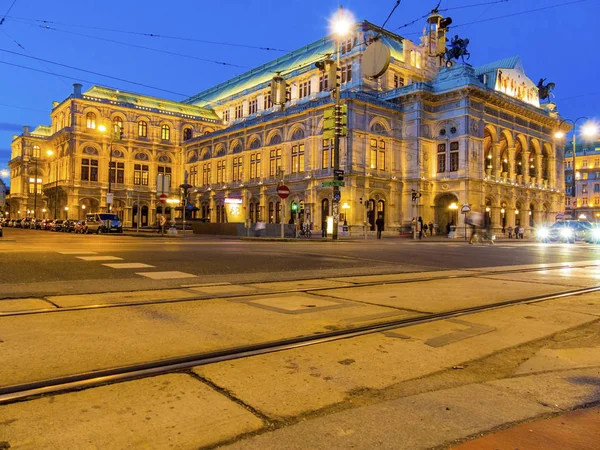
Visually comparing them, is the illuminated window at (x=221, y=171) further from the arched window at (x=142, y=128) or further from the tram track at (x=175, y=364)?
the tram track at (x=175, y=364)

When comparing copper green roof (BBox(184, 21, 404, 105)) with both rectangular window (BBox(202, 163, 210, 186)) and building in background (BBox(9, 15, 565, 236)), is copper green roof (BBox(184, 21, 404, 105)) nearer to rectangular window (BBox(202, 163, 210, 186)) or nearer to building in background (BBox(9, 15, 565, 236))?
building in background (BBox(9, 15, 565, 236))

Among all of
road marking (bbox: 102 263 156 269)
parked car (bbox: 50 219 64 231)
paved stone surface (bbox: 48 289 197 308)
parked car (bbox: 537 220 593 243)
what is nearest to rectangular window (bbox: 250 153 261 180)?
parked car (bbox: 50 219 64 231)

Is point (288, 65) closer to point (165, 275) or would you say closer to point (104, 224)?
point (104, 224)

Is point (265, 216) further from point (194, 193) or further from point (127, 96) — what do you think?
point (127, 96)

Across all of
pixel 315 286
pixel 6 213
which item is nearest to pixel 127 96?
pixel 6 213

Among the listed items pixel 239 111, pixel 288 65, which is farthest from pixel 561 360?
pixel 239 111

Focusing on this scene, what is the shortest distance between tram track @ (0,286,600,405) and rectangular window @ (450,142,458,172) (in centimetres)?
4675

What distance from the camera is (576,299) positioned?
7.64m

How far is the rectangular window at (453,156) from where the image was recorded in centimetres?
4941

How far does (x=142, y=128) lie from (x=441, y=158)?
47485 millimetres

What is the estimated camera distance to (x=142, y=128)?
73.5m

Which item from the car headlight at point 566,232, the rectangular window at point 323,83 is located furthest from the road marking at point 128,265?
the rectangular window at point 323,83

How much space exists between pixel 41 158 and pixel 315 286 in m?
96.6

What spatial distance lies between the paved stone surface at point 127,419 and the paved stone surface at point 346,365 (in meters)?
0.26
